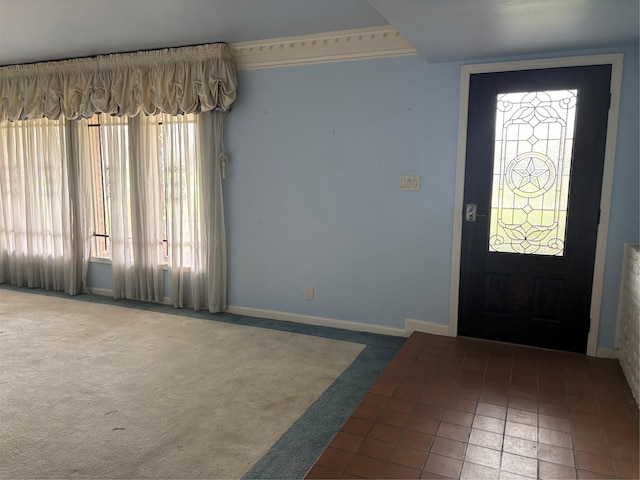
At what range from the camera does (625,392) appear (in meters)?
2.83

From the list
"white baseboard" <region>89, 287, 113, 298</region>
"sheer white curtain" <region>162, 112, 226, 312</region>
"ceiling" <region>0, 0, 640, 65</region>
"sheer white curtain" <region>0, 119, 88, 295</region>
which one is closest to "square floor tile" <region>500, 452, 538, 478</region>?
"ceiling" <region>0, 0, 640, 65</region>

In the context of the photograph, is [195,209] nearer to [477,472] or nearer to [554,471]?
[477,472]

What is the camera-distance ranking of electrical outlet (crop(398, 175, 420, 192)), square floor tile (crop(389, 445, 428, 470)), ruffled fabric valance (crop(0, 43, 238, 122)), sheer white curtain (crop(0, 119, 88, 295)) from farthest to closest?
sheer white curtain (crop(0, 119, 88, 295)) < ruffled fabric valance (crop(0, 43, 238, 122)) < electrical outlet (crop(398, 175, 420, 192)) < square floor tile (crop(389, 445, 428, 470))

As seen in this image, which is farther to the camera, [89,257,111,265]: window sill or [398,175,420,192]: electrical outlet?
[89,257,111,265]: window sill

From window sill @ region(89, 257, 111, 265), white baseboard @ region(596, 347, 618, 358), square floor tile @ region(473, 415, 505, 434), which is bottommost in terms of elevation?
square floor tile @ region(473, 415, 505, 434)

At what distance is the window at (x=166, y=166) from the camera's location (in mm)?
4523

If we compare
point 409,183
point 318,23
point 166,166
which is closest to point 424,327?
point 409,183

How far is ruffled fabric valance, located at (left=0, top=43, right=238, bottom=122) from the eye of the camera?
4141mm

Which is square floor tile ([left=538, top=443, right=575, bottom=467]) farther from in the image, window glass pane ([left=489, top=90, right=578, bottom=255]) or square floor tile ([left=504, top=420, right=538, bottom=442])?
window glass pane ([left=489, top=90, right=578, bottom=255])

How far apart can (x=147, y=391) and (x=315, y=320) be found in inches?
67.6

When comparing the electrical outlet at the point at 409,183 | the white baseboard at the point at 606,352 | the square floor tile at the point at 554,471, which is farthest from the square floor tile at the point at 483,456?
the electrical outlet at the point at 409,183

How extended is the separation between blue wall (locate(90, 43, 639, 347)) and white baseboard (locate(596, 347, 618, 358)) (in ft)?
0.12

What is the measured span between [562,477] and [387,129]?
270cm

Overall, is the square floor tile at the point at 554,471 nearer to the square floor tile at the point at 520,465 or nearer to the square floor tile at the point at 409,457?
the square floor tile at the point at 520,465
